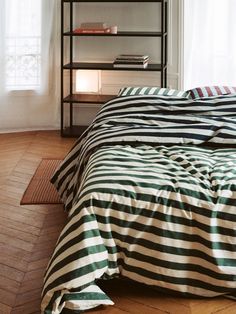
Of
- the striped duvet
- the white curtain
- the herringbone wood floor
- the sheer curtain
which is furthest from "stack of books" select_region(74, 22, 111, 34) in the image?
the striped duvet

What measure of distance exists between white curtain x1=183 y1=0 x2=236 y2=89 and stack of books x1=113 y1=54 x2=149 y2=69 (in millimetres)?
455

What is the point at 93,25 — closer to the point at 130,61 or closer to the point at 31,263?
the point at 130,61

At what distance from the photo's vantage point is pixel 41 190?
3.46 m

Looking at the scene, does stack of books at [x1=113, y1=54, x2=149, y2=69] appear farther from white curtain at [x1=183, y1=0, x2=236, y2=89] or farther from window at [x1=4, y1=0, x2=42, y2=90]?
window at [x1=4, y1=0, x2=42, y2=90]

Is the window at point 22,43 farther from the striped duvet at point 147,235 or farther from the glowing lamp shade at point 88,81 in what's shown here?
the striped duvet at point 147,235

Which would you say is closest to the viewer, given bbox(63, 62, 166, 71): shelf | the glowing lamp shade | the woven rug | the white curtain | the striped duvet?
the striped duvet

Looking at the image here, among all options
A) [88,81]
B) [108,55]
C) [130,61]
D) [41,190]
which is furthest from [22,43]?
[41,190]

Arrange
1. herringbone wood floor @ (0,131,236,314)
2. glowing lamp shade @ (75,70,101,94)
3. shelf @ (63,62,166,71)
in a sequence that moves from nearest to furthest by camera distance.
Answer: herringbone wood floor @ (0,131,236,314) → shelf @ (63,62,166,71) → glowing lamp shade @ (75,70,101,94)

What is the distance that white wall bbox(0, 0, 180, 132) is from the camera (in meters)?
4.94

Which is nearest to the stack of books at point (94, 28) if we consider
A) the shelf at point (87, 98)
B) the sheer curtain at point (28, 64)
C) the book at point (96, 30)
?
the book at point (96, 30)

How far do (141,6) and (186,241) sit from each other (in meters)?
3.33

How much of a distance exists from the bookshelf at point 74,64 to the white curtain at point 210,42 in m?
0.22

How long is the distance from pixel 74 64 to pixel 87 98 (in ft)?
1.05

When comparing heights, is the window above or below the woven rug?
above
